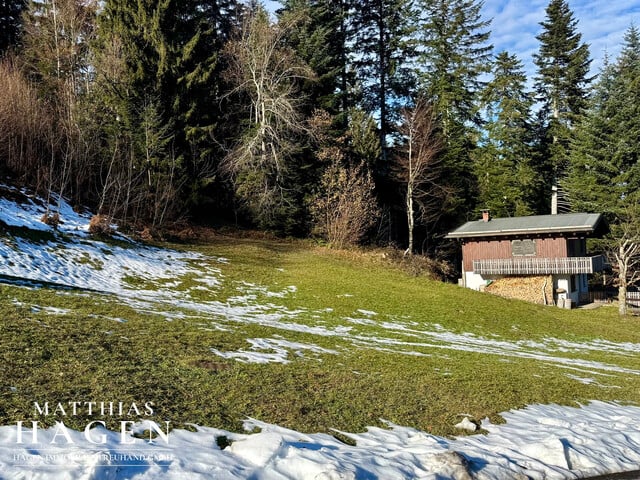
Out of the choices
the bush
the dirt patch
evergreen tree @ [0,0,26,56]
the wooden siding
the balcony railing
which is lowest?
the dirt patch

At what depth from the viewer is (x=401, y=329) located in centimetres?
1491

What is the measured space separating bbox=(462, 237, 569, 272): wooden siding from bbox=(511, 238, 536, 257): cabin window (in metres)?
0.20

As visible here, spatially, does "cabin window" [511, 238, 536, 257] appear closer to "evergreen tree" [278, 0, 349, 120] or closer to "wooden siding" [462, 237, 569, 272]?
"wooden siding" [462, 237, 569, 272]

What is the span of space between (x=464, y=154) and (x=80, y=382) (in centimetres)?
3955

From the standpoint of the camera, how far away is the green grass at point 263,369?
5.61 m

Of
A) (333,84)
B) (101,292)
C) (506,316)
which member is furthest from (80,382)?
(333,84)

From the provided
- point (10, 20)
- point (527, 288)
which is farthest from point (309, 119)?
point (10, 20)

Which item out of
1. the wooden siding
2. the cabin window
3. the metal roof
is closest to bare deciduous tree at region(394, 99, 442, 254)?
the metal roof

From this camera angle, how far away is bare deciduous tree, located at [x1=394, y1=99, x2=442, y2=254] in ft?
110

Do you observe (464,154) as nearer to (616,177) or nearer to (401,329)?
(616,177)

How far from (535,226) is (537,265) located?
2.49 metres

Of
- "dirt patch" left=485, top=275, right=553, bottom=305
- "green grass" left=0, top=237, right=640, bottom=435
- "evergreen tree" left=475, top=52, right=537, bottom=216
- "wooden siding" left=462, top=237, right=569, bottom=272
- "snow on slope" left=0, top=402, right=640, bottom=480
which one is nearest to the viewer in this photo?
"snow on slope" left=0, top=402, right=640, bottom=480

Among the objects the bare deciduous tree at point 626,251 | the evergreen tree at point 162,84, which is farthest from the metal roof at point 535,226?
the evergreen tree at point 162,84

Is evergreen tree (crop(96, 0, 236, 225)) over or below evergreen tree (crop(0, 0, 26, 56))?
below
